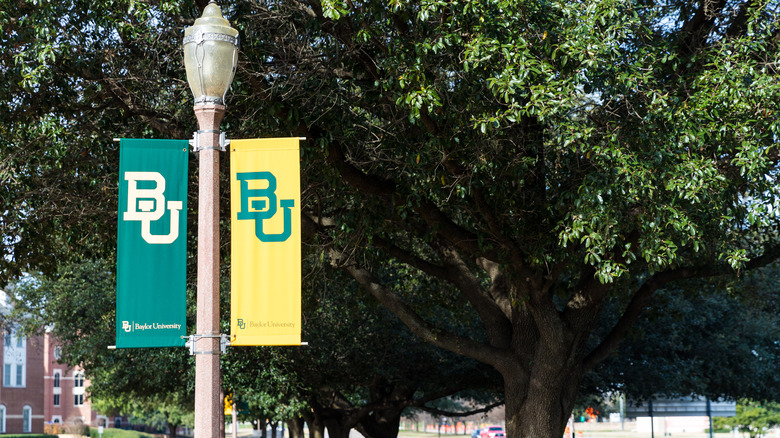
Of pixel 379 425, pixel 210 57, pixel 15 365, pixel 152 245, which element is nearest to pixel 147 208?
pixel 152 245

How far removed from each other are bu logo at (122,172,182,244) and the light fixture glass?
2.40ft

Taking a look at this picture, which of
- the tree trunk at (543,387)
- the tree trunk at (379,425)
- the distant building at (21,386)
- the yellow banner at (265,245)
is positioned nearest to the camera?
the yellow banner at (265,245)

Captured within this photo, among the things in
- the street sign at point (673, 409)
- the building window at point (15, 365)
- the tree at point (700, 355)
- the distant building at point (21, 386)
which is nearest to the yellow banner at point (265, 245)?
the tree at point (700, 355)

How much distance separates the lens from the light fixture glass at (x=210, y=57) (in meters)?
6.05

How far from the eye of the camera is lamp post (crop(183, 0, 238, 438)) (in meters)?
5.86

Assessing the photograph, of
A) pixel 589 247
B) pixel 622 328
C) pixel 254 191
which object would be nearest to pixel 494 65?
pixel 589 247

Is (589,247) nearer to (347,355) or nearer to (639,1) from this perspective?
(639,1)

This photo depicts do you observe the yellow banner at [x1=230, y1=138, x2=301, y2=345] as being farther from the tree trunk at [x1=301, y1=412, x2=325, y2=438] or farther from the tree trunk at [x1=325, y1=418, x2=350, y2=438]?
the tree trunk at [x1=325, y1=418, x2=350, y2=438]

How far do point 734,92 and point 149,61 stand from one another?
7992mm

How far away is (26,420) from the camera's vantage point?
67.8m

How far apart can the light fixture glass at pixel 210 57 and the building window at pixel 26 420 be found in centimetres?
6873

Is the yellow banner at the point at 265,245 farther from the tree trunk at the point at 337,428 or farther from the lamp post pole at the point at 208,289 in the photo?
the tree trunk at the point at 337,428

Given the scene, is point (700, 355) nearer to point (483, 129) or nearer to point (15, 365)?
point (483, 129)

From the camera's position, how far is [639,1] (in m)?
12.6
